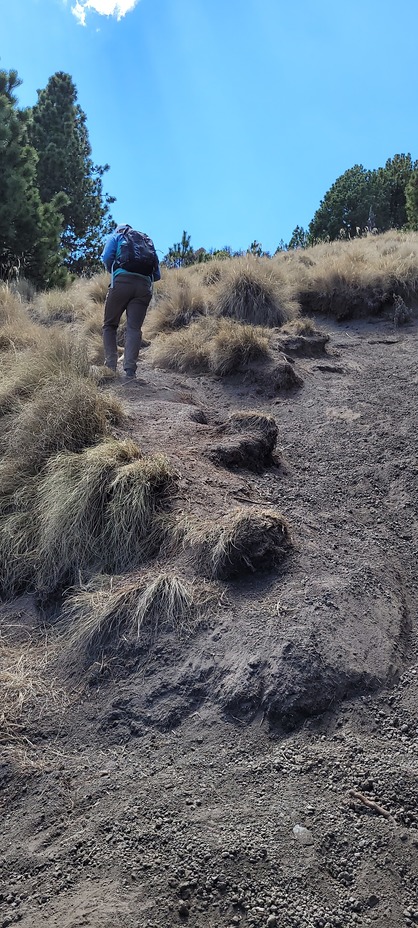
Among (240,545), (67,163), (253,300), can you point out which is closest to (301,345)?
→ (253,300)

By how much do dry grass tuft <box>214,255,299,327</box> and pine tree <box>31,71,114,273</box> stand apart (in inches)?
463

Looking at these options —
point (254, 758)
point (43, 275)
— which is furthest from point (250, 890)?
point (43, 275)

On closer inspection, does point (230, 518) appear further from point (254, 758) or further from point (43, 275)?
point (43, 275)

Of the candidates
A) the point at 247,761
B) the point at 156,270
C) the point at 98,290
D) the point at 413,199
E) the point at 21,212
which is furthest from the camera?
the point at 413,199

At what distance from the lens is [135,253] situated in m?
7.32

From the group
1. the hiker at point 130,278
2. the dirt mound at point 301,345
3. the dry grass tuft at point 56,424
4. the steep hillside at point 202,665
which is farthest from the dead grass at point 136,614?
the dirt mound at point 301,345

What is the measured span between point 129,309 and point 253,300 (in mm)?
2353

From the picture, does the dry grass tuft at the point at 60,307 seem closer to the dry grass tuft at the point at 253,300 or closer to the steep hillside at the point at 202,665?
the dry grass tuft at the point at 253,300

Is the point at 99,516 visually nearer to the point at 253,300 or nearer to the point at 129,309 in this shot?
the point at 129,309

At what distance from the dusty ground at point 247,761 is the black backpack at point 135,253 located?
3.49 meters

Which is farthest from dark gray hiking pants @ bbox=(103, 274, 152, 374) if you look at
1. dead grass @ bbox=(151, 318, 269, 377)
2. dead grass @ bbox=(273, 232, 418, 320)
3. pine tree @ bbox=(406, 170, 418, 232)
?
pine tree @ bbox=(406, 170, 418, 232)

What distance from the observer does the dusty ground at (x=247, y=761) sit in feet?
7.68

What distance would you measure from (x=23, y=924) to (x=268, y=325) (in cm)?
789

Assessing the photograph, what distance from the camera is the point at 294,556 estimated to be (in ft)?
13.3
